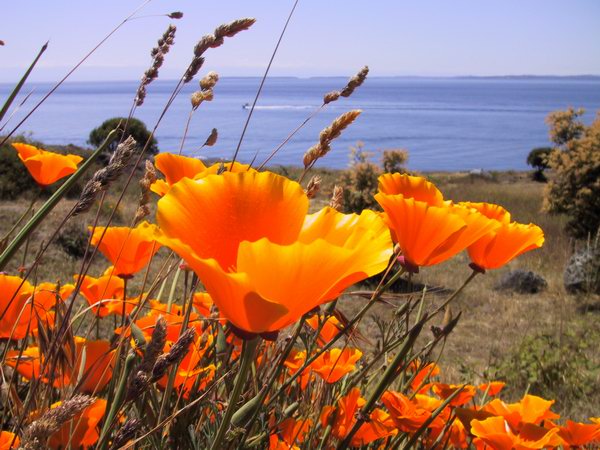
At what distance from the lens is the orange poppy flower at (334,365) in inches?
48.4

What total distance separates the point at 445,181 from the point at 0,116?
946 inches

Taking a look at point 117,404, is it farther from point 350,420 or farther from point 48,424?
point 350,420

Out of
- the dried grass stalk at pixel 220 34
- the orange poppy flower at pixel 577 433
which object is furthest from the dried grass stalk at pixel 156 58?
the orange poppy flower at pixel 577 433

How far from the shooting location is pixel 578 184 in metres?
10.2

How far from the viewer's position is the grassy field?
4633mm

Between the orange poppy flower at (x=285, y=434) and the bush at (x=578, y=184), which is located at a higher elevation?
the orange poppy flower at (x=285, y=434)

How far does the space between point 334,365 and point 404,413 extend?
0.16 meters

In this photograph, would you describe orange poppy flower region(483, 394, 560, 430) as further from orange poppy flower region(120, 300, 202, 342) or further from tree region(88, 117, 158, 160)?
tree region(88, 117, 158, 160)

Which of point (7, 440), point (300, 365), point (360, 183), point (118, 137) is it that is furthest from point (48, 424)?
point (118, 137)

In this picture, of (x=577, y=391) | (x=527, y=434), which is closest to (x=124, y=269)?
(x=527, y=434)

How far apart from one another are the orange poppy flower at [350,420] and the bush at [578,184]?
367 inches

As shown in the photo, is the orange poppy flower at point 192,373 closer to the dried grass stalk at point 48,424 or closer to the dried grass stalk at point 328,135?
the dried grass stalk at point 328,135

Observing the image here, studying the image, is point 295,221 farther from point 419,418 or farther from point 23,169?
point 23,169

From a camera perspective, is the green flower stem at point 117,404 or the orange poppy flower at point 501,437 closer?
the green flower stem at point 117,404
